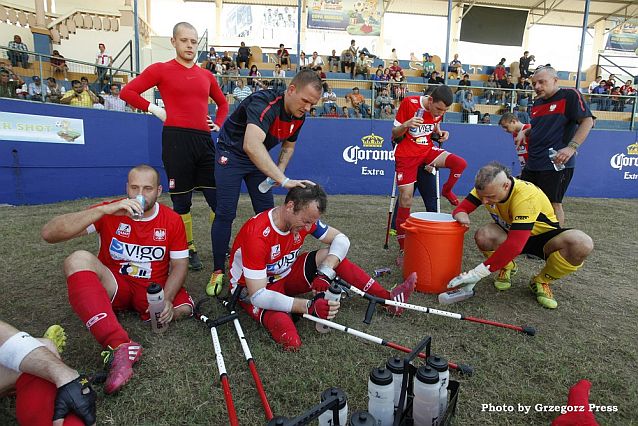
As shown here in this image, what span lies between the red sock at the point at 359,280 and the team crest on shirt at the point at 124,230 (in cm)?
141

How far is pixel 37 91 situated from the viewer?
6.92 meters

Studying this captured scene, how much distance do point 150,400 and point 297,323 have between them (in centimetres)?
103

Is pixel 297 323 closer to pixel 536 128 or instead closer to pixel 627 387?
pixel 627 387

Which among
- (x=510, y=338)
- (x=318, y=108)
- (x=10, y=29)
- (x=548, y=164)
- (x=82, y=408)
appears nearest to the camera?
(x=82, y=408)

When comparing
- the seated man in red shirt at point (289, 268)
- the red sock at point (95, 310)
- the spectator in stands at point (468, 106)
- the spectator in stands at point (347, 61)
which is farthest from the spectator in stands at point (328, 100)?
the red sock at point (95, 310)

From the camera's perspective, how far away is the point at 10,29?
14250 mm

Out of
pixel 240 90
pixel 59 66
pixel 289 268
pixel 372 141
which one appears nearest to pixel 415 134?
pixel 289 268

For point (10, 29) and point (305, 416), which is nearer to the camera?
point (305, 416)

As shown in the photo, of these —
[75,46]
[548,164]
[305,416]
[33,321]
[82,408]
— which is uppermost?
[75,46]

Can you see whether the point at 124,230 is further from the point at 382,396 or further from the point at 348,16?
the point at 348,16

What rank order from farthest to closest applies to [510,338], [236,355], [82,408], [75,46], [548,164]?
[75,46], [548,164], [510,338], [236,355], [82,408]

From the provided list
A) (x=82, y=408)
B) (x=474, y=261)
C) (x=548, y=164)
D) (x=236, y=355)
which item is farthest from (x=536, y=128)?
(x=82, y=408)

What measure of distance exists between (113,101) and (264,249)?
24.2 feet

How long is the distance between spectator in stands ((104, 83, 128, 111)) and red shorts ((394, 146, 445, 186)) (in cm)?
631
